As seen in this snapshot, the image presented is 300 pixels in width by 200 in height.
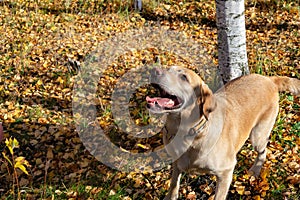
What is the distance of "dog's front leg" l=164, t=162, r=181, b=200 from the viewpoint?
3.72 m

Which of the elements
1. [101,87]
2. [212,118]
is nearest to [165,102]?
[212,118]

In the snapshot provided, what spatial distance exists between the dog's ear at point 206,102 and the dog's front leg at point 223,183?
28.4 inches

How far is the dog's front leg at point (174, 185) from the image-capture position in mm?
3725

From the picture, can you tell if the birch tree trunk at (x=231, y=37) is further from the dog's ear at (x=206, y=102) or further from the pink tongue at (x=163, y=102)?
the pink tongue at (x=163, y=102)

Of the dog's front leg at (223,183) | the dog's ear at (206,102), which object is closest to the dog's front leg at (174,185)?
the dog's front leg at (223,183)

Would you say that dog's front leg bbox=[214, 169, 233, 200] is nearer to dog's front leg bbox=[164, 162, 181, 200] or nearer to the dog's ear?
dog's front leg bbox=[164, 162, 181, 200]

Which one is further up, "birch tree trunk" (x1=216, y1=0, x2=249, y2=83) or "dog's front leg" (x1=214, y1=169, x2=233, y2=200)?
"birch tree trunk" (x1=216, y1=0, x2=249, y2=83)

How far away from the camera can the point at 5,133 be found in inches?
191

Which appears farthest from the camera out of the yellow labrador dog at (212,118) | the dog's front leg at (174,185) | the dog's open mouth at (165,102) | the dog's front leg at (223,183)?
the dog's front leg at (174,185)

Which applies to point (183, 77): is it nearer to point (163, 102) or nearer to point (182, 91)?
point (182, 91)

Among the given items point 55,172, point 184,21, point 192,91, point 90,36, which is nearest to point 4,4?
point 90,36

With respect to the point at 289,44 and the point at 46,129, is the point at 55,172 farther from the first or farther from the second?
the point at 289,44

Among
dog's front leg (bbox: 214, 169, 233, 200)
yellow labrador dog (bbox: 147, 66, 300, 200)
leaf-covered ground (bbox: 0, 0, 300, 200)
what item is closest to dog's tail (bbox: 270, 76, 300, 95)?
yellow labrador dog (bbox: 147, 66, 300, 200)

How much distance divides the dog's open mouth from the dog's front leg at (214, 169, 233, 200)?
0.87 metres
